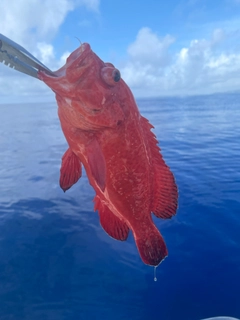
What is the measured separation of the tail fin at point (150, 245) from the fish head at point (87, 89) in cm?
92

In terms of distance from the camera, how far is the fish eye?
172cm

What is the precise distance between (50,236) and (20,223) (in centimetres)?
130

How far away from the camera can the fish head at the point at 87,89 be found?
164cm

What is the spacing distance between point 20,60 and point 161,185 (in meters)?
1.35

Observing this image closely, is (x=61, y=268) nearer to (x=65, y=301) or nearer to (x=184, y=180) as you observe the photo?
(x=65, y=301)

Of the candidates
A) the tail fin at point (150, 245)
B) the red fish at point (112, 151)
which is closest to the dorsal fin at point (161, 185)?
the red fish at point (112, 151)

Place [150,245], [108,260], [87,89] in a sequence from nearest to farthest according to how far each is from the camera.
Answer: [87,89] → [150,245] → [108,260]

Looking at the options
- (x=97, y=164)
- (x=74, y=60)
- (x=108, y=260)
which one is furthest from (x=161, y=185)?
(x=108, y=260)

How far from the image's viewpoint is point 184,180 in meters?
10.3

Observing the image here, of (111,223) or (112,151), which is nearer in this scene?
(112,151)

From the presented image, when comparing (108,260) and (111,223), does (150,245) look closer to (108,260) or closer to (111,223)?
(111,223)

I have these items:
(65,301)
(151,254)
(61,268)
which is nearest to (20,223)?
(61,268)

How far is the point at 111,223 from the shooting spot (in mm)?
2068

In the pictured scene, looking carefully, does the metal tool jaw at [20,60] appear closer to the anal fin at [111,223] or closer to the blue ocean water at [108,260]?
the anal fin at [111,223]
